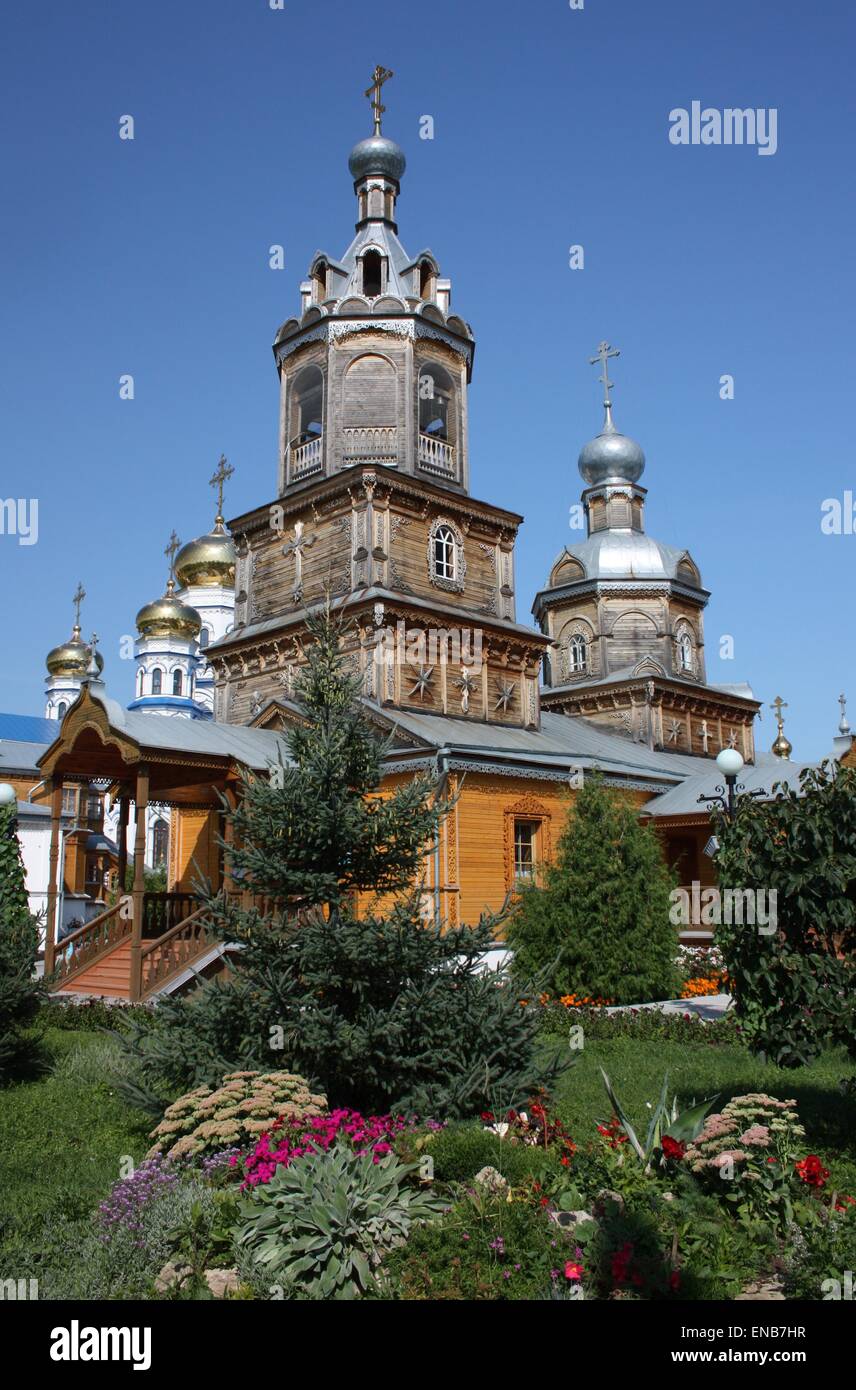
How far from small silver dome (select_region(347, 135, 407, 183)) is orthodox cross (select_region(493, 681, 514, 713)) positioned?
47.2 ft

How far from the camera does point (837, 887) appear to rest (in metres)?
7.22

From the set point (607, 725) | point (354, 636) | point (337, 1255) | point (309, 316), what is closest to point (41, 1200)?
point (337, 1255)

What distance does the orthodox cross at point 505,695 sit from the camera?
26.7 metres

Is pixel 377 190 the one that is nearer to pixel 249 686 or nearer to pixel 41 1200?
pixel 249 686

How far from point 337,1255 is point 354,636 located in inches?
762

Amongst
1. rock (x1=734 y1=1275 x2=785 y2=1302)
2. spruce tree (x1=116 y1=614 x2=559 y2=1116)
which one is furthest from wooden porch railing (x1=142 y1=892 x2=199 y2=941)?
rock (x1=734 y1=1275 x2=785 y2=1302)

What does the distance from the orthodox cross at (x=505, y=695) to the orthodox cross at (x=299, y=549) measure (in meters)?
5.43

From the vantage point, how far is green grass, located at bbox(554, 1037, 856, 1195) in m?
8.08

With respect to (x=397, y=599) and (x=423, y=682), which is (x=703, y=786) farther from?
(x=397, y=599)

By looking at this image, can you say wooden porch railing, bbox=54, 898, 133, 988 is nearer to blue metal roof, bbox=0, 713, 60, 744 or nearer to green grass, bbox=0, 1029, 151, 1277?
green grass, bbox=0, 1029, 151, 1277

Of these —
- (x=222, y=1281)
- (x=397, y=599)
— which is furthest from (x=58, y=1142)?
(x=397, y=599)

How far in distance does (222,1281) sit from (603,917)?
1096 cm

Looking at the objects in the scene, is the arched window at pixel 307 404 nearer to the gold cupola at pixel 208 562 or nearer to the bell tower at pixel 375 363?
the bell tower at pixel 375 363
